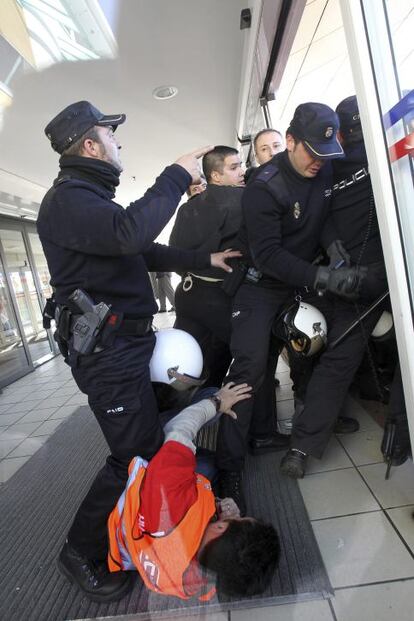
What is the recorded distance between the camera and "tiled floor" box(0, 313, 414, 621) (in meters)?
1.18

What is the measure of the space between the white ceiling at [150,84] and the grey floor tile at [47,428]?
267cm

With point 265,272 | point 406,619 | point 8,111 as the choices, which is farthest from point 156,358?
point 8,111

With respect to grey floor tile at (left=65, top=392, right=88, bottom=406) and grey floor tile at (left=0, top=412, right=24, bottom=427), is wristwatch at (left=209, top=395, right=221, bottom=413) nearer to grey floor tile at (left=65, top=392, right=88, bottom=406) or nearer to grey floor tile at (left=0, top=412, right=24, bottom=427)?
grey floor tile at (left=65, top=392, right=88, bottom=406)

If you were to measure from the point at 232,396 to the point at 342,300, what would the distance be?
65 centimetres

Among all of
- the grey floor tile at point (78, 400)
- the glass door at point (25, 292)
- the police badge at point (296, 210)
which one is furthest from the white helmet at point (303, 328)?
the glass door at point (25, 292)

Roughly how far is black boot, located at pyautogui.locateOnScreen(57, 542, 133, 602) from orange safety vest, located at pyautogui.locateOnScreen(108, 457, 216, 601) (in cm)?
12

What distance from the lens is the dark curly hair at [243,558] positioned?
112cm

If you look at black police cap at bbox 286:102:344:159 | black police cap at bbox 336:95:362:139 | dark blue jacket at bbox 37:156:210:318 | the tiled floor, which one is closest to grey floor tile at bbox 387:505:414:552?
the tiled floor

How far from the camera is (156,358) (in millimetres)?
1614

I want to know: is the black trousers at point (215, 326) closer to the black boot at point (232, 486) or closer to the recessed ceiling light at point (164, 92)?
the black boot at point (232, 486)

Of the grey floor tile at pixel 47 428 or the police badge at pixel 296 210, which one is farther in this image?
the grey floor tile at pixel 47 428

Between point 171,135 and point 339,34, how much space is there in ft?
8.71

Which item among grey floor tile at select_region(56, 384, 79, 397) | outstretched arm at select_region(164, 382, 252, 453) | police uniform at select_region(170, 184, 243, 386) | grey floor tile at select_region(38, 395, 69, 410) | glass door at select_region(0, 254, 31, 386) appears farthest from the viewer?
glass door at select_region(0, 254, 31, 386)

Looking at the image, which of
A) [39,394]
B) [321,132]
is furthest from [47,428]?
[321,132]
